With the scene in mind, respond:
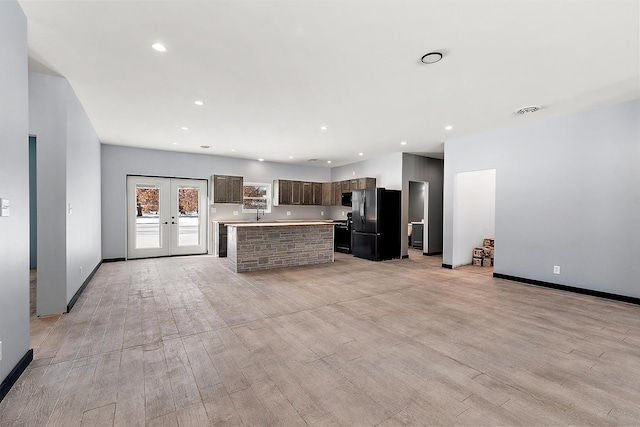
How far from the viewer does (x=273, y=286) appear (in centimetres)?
477

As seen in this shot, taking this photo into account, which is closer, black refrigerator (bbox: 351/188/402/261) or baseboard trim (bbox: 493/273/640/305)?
baseboard trim (bbox: 493/273/640/305)

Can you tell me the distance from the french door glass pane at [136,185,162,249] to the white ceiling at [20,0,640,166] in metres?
2.52

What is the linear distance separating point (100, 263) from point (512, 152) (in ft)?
29.0

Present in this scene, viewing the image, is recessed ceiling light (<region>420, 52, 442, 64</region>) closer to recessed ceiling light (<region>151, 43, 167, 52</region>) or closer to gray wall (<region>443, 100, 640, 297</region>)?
recessed ceiling light (<region>151, 43, 167, 52</region>)

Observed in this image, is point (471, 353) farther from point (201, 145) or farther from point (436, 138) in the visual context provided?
point (201, 145)

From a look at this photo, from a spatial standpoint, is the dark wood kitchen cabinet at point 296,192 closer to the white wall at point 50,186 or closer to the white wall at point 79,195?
the white wall at point 79,195

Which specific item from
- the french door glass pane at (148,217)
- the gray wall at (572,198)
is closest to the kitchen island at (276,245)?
the french door glass pane at (148,217)

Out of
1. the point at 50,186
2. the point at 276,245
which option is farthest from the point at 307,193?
Answer: the point at 50,186

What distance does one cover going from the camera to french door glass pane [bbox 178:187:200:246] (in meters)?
7.82

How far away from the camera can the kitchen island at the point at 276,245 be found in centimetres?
588

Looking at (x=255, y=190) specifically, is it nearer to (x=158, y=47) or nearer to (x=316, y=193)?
(x=316, y=193)

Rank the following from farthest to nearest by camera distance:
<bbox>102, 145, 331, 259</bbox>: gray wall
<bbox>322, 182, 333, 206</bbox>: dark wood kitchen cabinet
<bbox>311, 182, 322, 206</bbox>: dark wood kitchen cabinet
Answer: <bbox>322, 182, 333, 206</bbox>: dark wood kitchen cabinet
<bbox>311, 182, 322, 206</bbox>: dark wood kitchen cabinet
<bbox>102, 145, 331, 259</bbox>: gray wall

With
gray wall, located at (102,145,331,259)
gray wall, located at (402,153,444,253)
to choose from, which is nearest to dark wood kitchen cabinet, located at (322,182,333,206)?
gray wall, located at (102,145,331,259)

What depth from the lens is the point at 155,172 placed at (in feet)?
24.4
